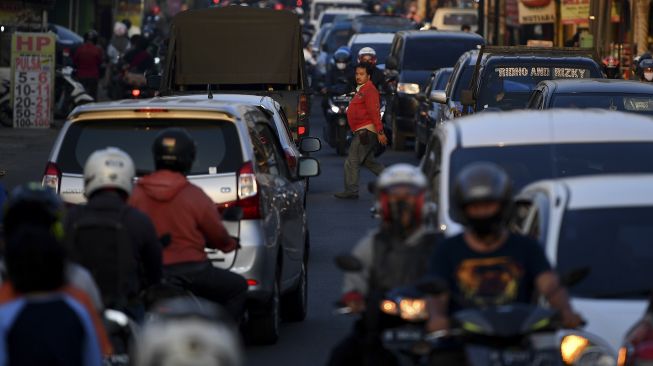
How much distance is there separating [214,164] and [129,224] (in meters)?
3.17

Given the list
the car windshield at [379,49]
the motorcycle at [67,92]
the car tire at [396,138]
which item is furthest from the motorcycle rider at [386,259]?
the car windshield at [379,49]

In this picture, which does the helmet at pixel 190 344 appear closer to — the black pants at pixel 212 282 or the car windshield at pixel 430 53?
the black pants at pixel 212 282

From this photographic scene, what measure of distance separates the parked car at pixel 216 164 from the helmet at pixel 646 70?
17.7m

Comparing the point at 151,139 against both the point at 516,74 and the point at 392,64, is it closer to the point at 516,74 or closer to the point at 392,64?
the point at 516,74

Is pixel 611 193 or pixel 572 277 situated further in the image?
pixel 611 193

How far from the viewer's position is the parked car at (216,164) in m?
11.4

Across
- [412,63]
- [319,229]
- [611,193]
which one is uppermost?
[611,193]

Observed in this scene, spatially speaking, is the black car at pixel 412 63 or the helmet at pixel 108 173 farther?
the black car at pixel 412 63

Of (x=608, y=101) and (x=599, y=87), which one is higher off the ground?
(x=599, y=87)

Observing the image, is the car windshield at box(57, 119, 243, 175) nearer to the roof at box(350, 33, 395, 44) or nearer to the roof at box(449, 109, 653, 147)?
the roof at box(449, 109, 653, 147)

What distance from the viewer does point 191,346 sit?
4879 millimetres

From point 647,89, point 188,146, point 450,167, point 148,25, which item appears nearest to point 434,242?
point 188,146

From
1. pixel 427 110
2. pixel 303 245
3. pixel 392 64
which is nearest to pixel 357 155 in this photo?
pixel 427 110

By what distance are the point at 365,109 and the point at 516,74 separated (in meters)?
1.85
